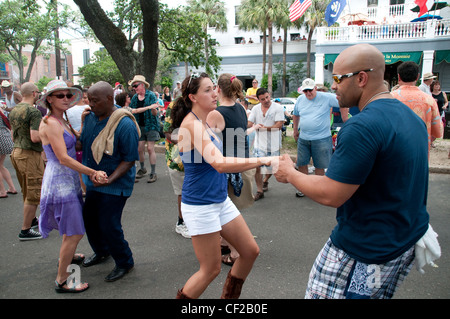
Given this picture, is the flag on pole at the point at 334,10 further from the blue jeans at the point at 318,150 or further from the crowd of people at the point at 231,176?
the crowd of people at the point at 231,176

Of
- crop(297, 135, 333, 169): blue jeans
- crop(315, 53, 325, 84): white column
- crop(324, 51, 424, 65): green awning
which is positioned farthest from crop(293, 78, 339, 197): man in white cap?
crop(324, 51, 424, 65): green awning

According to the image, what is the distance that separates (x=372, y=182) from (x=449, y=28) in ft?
77.9

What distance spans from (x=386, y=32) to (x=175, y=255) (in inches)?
893

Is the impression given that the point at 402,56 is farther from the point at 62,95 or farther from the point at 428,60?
the point at 62,95

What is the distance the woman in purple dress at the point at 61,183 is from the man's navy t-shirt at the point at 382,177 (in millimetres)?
2170

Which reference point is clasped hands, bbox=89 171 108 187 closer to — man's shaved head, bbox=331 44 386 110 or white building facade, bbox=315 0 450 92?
man's shaved head, bbox=331 44 386 110

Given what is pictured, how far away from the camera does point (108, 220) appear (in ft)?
10.6

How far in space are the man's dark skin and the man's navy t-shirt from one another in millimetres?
2084

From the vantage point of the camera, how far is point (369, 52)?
1.81 metres

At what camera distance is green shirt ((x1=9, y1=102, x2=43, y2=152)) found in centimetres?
471

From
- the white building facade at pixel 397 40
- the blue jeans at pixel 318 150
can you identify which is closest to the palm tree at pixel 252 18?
the white building facade at pixel 397 40

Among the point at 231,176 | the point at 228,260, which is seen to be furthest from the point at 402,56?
the point at 228,260

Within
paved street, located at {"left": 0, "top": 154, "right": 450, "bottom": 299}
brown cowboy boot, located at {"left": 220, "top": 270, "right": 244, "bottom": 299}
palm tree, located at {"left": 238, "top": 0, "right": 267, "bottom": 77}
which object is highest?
palm tree, located at {"left": 238, "top": 0, "right": 267, "bottom": 77}

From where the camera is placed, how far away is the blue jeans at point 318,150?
578 cm
